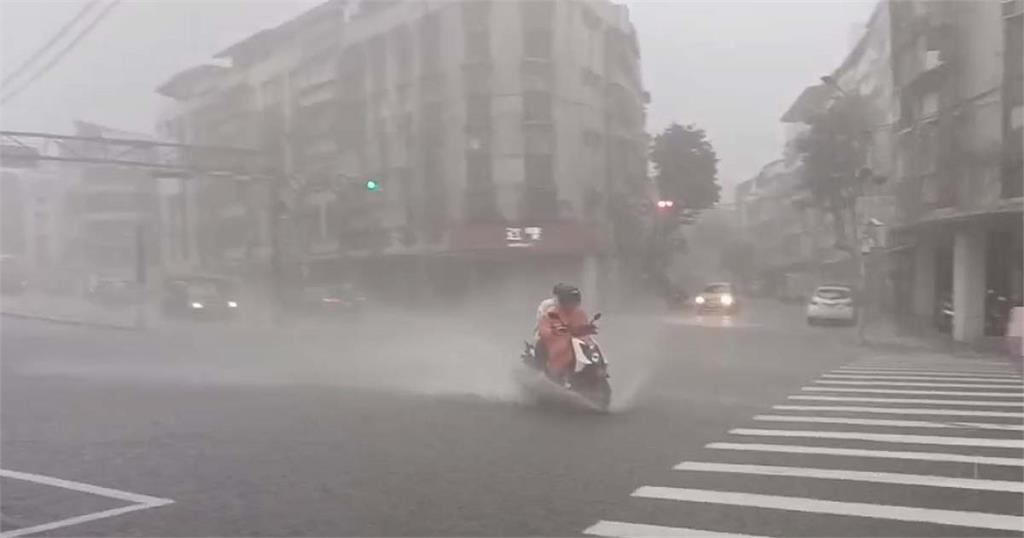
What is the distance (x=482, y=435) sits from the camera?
4871 millimetres

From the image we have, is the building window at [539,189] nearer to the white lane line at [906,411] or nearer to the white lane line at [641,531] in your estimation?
the white lane line at [641,531]

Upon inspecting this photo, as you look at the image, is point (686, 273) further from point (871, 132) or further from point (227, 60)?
point (227, 60)

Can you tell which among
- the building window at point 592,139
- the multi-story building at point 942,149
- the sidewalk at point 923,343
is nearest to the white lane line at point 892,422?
the sidewalk at point 923,343

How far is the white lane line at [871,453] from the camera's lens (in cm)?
412

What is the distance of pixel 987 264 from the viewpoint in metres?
10.3

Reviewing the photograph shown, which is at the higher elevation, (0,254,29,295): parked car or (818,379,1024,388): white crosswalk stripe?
(0,254,29,295): parked car

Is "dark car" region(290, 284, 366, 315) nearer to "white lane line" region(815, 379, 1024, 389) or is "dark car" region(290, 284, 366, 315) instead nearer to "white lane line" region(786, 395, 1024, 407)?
"white lane line" region(786, 395, 1024, 407)

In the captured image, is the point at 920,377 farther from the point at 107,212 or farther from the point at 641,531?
the point at 107,212

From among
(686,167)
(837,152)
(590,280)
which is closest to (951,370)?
(590,280)

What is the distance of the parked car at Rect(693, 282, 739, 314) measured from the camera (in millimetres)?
3859

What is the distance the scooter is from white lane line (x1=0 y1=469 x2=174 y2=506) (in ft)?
8.75

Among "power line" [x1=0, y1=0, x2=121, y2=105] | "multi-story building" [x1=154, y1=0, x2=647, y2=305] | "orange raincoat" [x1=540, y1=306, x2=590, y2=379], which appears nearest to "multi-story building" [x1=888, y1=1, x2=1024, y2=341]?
"multi-story building" [x1=154, y1=0, x2=647, y2=305]

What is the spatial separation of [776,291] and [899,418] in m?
2.00

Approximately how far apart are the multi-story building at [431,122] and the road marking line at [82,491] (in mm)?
1665
